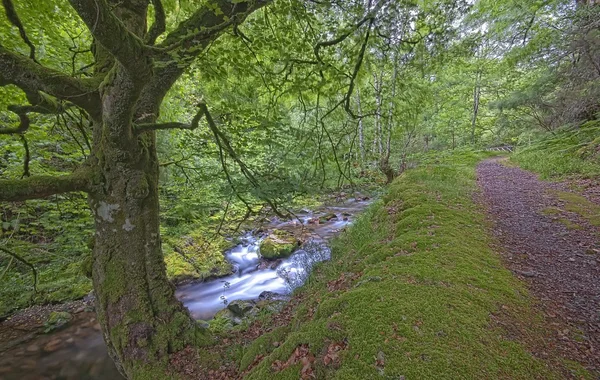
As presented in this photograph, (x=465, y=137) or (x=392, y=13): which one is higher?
(x=392, y=13)

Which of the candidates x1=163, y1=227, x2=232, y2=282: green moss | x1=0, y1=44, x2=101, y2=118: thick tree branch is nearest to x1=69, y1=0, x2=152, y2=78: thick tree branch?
x1=0, y1=44, x2=101, y2=118: thick tree branch

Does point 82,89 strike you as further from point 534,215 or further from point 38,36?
point 534,215

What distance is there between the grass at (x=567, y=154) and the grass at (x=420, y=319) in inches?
270

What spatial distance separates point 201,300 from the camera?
24.8 feet

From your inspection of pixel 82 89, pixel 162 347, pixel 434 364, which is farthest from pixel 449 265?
pixel 82 89

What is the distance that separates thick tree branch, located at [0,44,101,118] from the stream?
9.59 ft

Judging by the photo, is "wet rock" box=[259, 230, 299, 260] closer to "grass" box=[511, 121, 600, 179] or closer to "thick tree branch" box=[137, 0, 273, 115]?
"thick tree branch" box=[137, 0, 273, 115]

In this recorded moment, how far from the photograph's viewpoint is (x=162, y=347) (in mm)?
3113

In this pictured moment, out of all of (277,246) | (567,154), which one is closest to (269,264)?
(277,246)

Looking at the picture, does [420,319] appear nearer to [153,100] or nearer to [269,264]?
[153,100]

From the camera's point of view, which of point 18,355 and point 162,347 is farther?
point 18,355

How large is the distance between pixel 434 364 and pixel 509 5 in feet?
29.5

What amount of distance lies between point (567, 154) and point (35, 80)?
561 inches

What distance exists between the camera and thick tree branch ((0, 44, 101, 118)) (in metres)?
2.28
